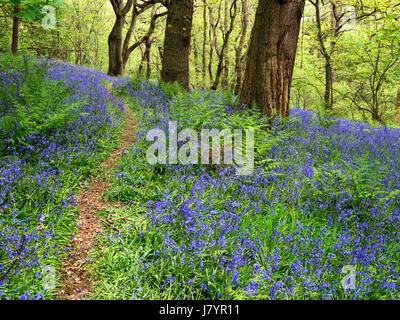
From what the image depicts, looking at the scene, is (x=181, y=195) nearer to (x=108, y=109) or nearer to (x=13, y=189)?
(x=13, y=189)

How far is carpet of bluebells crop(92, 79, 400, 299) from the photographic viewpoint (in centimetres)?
233

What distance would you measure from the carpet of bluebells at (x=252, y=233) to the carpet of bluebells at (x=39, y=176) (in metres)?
0.50

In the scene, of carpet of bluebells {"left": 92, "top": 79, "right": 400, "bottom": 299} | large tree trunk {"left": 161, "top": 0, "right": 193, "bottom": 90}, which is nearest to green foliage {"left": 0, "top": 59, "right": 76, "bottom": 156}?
carpet of bluebells {"left": 92, "top": 79, "right": 400, "bottom": 299}

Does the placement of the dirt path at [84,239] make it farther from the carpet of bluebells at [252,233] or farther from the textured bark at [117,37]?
the textured bark at [117,37]

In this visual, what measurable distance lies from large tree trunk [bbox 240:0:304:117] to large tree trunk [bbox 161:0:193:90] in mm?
3949

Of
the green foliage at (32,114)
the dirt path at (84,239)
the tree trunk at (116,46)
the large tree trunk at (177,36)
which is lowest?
the dirt path at (84,239)

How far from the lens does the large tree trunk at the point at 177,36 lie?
9367 millimetres

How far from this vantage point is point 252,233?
2928 millimetres

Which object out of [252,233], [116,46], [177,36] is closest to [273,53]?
[252,233]

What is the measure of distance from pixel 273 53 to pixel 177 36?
4.73m

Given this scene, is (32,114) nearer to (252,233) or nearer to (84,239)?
(84,239)

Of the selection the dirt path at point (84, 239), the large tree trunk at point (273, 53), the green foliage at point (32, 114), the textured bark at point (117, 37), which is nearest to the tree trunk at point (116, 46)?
the textured bark at point (117, 37)
